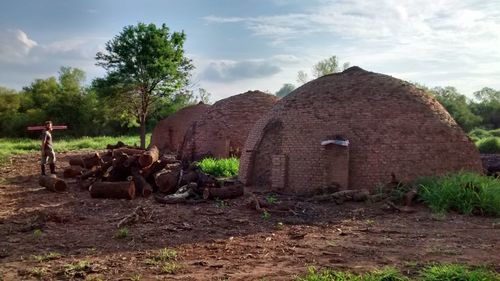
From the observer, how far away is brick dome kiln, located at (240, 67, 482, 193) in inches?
482

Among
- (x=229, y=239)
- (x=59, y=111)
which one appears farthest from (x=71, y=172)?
(x=59, y=111)

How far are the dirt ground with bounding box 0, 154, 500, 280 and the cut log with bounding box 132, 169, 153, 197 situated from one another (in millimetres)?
672

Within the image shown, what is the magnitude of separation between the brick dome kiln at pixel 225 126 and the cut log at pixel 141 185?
7185 mm

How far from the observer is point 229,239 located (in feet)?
25.9

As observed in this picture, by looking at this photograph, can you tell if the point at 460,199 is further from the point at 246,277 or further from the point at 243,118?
the point at 243,118

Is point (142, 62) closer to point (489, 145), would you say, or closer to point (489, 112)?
point (489, 145)

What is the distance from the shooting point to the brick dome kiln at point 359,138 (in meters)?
12.2

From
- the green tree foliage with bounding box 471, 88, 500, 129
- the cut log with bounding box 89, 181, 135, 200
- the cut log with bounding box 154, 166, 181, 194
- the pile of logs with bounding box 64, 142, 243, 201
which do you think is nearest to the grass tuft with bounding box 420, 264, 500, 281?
the pile of logs with bounding box 64, 142, 243, 201

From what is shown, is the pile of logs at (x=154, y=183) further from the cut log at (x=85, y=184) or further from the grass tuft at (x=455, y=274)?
the grass tuft at (x=455, y=274)

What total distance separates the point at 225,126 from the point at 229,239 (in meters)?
12.2

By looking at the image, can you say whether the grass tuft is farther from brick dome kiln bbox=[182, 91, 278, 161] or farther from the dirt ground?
brick dome kiln bbox=[182, 91, 278, 161]

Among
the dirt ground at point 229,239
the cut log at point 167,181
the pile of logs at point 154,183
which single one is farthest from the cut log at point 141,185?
the dirt ground at point 229,239

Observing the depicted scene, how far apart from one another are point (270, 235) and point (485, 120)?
51.9 metres

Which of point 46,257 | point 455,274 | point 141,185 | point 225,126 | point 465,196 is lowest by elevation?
point 46,257
